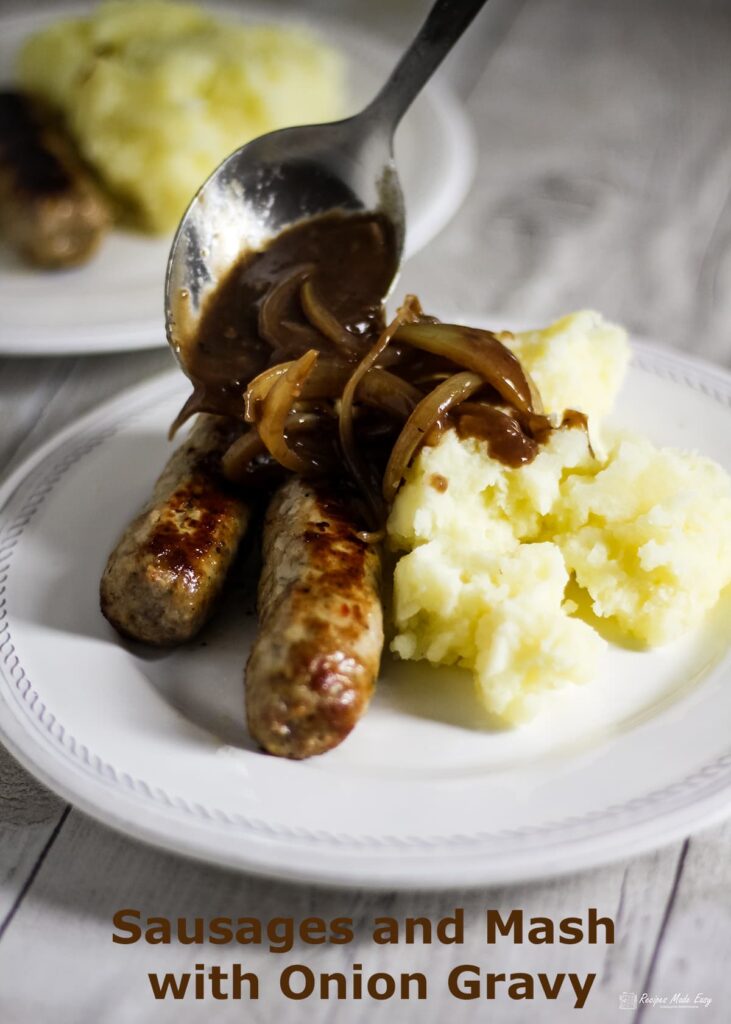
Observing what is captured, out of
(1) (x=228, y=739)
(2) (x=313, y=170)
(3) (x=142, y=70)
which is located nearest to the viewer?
(1) (x=228, y=739)

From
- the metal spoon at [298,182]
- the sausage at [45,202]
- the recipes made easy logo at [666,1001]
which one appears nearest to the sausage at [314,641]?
the recipes made easy logo at [666,1001]

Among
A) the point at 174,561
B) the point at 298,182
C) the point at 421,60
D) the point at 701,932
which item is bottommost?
the point at 701,932

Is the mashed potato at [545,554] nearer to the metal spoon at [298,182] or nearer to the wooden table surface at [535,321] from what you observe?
the wooden table surface at [535,321]

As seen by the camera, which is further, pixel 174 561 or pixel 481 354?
pixel 481 354

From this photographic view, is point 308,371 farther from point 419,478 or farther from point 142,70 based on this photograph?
point 142,70

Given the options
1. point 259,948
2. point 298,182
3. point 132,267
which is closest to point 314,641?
point 259,948

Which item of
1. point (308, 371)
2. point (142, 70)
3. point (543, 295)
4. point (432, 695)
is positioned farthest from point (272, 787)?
point (142, 70)

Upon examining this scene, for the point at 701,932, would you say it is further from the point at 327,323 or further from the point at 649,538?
the point at 327,323
